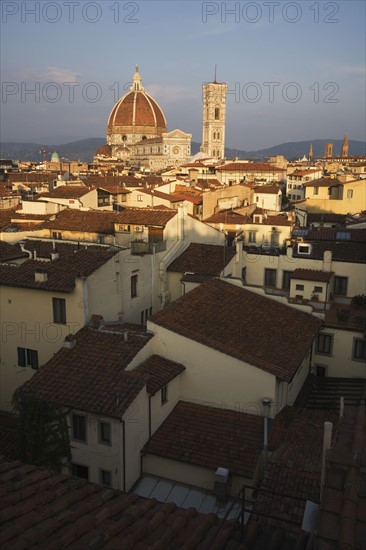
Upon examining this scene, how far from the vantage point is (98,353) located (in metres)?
12.9

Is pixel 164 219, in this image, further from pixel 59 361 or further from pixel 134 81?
pixel 134 81

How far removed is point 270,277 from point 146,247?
19.7 ft

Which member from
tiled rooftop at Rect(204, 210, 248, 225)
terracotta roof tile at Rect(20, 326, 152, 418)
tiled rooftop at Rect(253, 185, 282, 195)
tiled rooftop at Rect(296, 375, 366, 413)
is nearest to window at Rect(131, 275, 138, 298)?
terracotta roof tile at Rect(20, 326, 152, 418)

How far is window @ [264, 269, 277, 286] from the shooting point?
22.4 m

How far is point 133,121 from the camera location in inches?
5359

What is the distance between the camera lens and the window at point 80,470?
11.7 m

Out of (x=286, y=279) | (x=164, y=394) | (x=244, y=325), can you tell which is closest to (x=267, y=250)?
(x=286, y=279)

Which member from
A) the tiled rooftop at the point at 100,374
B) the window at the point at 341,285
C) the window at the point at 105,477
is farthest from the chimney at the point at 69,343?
the window at the point at 341,285

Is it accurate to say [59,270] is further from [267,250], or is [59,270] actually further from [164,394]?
[267,250]

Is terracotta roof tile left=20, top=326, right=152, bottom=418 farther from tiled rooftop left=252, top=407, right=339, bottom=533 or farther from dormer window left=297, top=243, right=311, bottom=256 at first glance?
dormer window left=297, top=243, right=311, bottom=256

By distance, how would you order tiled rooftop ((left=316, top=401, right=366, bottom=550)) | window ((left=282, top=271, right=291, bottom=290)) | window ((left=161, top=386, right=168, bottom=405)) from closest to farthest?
tiled rooftop ((left=316, top=401, right=366, bottom=550)) → window ((left=161, top=386, right=168, bottom=405)) → window ((left=282, top=271, right=291, bottom=290))

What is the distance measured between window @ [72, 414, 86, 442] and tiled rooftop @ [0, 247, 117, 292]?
413cm

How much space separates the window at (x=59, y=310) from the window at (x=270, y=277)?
1071cm

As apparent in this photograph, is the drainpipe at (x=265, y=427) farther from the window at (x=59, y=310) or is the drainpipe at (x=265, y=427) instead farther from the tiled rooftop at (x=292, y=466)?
the window at (x=59, y=310)
